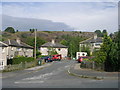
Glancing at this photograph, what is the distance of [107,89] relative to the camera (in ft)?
38.8

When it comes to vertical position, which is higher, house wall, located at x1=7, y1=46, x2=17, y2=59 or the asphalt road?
house wall, located at x1=7, y1=46, x2=17, y2=59

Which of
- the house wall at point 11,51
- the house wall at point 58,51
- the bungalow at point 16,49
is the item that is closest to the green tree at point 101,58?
the bungalow at point 16,49

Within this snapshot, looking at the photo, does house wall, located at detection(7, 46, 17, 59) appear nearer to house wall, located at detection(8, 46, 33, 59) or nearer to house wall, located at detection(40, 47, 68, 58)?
house wall, located at detection(8, 46, 33, 59)

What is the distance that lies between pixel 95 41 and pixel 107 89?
7134 cm

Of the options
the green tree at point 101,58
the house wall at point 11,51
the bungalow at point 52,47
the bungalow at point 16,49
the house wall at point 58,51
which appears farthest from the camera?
the house wall at point 58,51

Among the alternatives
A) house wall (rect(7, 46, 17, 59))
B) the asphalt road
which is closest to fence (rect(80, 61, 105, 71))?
the asphalt road

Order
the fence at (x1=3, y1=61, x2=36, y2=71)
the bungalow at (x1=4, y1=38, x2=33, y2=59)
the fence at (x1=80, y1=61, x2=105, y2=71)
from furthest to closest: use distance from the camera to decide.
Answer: the bungalow at (x1=4, y1=38, x2=33, y2=59), the fence at (x1=3, y1=61, x2=36, y2=71), the fence at (x1=80, y1=61, x2=105, y2=71)

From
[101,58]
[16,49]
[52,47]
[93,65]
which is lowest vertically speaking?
[93,65]

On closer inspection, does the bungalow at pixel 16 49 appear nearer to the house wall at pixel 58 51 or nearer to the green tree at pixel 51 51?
the green tree at pixel 51 51

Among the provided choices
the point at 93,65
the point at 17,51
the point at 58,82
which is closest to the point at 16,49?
Result: the point at 17,51

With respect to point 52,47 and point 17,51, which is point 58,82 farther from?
point 52,47

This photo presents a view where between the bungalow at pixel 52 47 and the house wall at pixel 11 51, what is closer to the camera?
the house wall at pixel 11 51

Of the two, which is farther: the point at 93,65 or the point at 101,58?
the point at 93,65

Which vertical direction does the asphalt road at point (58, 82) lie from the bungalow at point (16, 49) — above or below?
below
